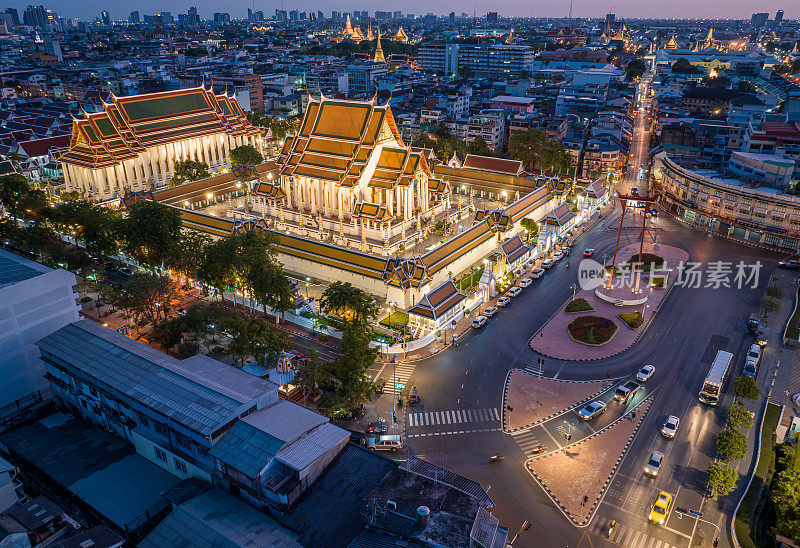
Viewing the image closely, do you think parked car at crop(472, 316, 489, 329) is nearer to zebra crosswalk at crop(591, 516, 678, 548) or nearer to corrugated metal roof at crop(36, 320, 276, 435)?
zebra crosswalk at crop(591, 516, 678, 548)

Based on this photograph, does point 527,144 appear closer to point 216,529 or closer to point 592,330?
point 592,330

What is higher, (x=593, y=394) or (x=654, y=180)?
(x=654, y=180)

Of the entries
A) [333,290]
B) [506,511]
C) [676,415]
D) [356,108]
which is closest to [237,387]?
[333,290]

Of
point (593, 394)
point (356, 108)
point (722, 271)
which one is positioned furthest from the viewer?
point (356, 108)

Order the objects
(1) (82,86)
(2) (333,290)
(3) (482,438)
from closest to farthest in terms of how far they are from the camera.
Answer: (3) (482,438) < (2) (333,290) < (1) (82,86)

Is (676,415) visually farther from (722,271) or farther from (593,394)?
(722,271)

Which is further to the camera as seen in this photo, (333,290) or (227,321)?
(333,290)

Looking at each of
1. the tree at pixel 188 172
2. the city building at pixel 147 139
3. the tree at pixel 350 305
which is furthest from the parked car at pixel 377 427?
the city building at pixel 147 139
